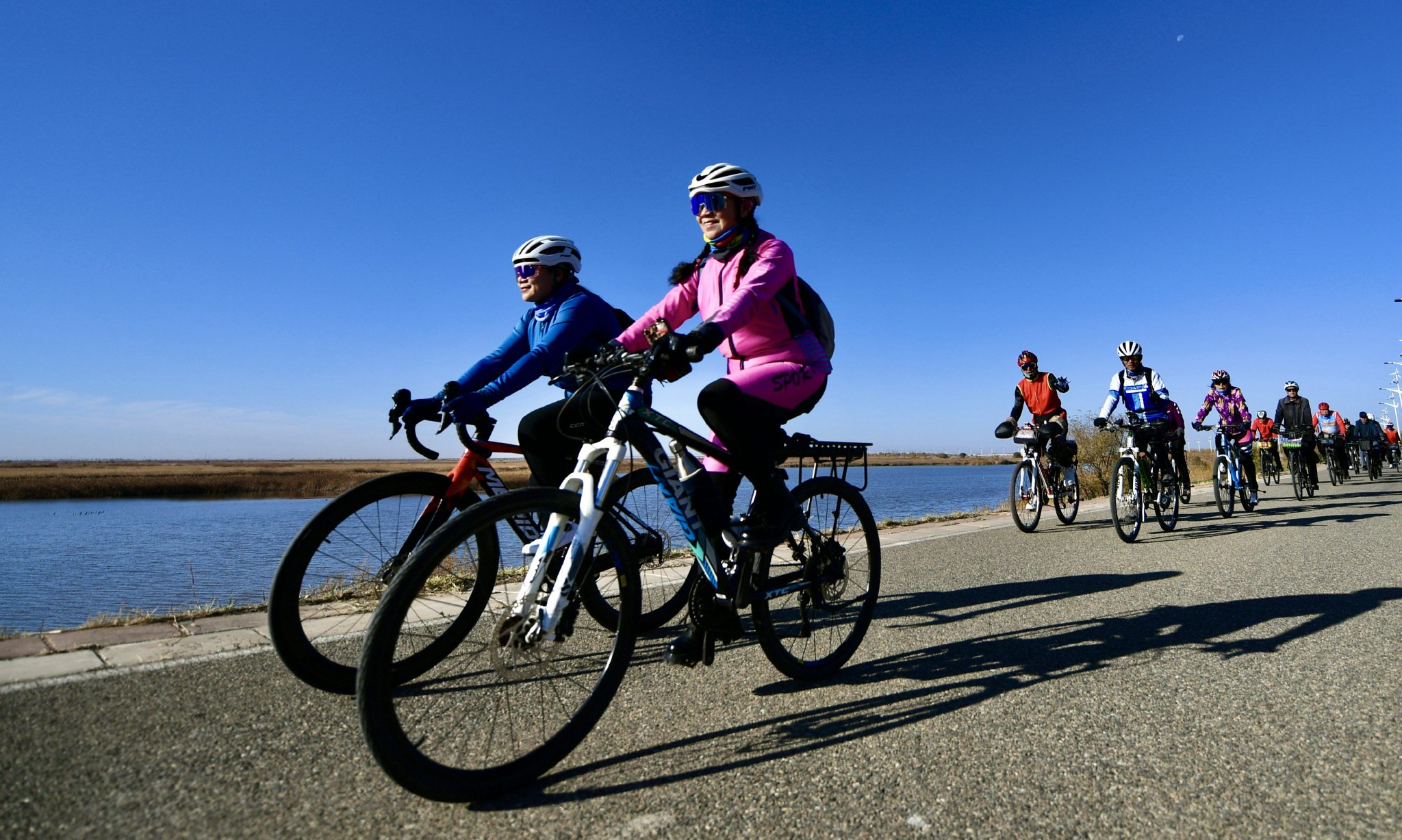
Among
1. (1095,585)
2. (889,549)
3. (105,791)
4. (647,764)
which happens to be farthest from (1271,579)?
(105,791)

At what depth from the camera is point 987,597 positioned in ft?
14.9

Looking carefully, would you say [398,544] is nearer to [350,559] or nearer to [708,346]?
[350,559]

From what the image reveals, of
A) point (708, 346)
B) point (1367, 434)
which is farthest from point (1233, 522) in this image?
point (1367, 434)

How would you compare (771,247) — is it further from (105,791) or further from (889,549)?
(889,549)

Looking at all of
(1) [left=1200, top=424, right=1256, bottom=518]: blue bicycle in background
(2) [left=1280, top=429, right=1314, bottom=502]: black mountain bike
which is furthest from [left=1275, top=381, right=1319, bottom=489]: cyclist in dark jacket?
(1) [left=1200, top=424, right=1256, bottom=518]: blue bicycle in background

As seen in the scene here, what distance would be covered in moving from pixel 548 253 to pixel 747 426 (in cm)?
166

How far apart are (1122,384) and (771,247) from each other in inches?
302

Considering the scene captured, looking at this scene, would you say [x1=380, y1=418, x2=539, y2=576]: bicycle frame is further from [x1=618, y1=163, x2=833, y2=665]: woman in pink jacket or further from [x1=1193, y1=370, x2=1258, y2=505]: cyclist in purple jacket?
[x1=1193, y1=370, x2=1258, y2=505]: cyclist in purple jacket

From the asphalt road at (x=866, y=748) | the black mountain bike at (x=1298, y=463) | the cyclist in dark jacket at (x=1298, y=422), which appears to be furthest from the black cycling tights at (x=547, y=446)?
the cyclist in dark jacket at (x=1298, y=422)

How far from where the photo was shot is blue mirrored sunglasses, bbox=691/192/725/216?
296 cm

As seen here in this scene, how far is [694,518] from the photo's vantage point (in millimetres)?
2521

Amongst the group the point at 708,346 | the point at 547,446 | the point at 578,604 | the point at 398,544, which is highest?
the point at 708,346

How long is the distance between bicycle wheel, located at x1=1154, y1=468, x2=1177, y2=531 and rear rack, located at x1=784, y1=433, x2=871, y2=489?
6453mm

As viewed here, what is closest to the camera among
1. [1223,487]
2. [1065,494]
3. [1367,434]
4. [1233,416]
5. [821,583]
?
[821,583]
